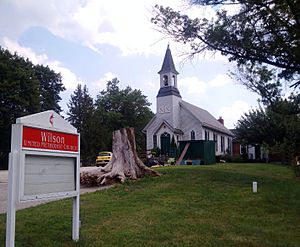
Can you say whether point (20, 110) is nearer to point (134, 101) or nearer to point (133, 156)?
point (134, 101)

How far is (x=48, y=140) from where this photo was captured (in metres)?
5.70

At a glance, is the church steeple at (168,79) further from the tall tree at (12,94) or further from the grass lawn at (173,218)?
the grass lawn at (173,218)

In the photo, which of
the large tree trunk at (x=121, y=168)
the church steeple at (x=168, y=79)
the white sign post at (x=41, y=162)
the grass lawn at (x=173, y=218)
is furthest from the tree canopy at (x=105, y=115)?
the white sign post at (x=41, y=162)

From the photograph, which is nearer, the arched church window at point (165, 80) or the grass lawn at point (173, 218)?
the grass lawn at point (173, 218)

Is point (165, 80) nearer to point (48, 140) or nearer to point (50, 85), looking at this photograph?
point (50, 85)

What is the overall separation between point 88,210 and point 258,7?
9.23m

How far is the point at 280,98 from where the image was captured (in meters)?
18.4

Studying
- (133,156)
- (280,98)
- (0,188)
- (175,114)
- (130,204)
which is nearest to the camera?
(130,204)

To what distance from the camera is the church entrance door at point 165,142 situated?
128ft

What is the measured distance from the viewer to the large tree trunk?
49.8ft

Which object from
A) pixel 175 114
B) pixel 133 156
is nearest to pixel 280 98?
pixel 133 156

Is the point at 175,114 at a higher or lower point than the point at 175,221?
higher

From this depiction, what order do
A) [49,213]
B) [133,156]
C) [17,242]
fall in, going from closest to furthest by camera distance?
[17,242]
[49,213]
[133,156]

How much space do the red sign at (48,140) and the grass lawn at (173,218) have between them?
61.6 inches
